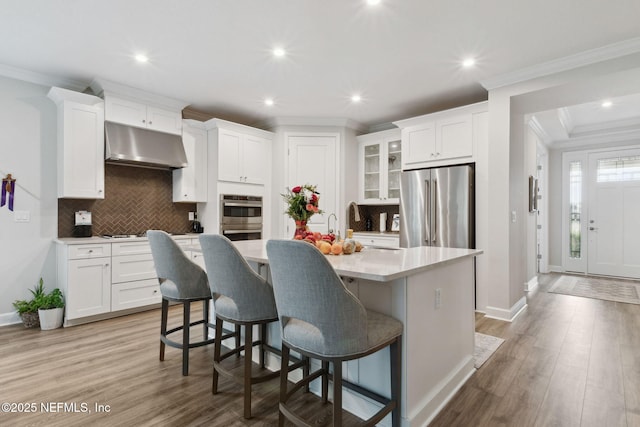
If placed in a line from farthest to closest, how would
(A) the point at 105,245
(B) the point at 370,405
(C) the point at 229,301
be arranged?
(A) the point at 105,245 < (C) the point at 229,301 < (B) the point at 370,405

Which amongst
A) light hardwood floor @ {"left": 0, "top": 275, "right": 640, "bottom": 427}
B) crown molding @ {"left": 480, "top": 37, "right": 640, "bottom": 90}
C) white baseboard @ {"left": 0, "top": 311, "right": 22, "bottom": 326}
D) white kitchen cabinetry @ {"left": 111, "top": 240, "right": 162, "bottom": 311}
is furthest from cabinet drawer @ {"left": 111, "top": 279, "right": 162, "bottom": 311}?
crown molding @ {"left": 480, "top": 37, "right": 640, "bottom": 90}

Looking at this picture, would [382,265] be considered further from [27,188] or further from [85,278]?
[27,188]

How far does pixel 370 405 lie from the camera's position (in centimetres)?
182

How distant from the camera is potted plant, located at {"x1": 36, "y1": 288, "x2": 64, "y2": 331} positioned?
327cm

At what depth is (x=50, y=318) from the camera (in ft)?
10.8

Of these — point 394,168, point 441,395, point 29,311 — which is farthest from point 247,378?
point 394,168

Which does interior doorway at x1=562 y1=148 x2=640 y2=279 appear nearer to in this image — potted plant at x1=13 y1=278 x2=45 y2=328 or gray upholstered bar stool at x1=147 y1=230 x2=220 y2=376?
gray upholstered bar stool at x1=147 y1=230 x2=220 y2=376

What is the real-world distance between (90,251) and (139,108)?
69.6 inches

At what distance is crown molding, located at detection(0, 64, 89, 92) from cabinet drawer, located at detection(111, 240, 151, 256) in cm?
187

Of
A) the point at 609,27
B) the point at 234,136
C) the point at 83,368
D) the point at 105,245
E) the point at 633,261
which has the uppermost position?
the point at 609,27

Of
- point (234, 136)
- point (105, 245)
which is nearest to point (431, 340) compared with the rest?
point (105, 245)

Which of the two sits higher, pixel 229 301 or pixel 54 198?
pixel 54 198

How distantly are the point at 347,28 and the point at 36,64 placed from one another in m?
3.12

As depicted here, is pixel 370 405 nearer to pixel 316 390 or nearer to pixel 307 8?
pixel 316 390
